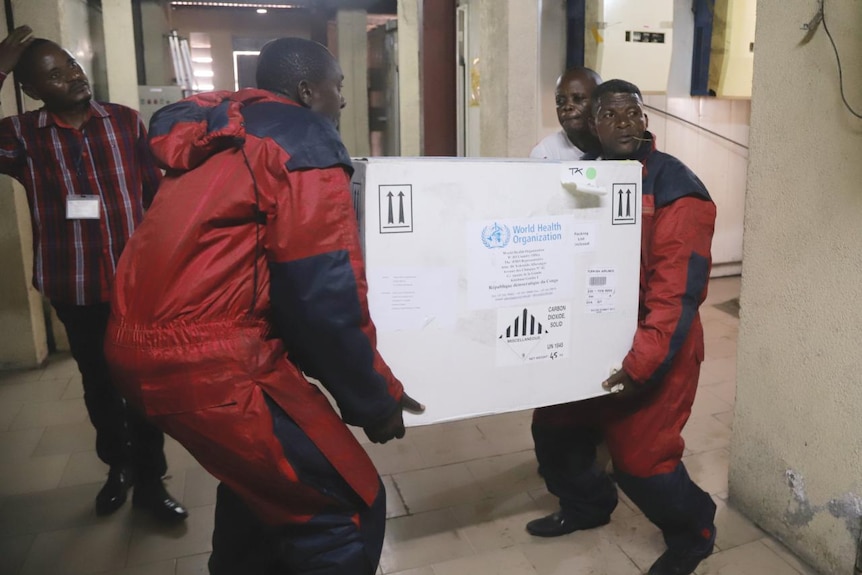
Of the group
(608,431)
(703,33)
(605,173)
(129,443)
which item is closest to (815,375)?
(608,431)

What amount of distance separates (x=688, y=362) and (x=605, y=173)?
22.8 inches

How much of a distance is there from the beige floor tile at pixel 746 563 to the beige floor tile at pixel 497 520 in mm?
550

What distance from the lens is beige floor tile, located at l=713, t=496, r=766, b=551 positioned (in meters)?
2.12

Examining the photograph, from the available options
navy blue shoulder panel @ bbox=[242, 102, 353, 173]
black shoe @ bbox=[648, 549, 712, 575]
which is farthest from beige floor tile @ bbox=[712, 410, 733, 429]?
navy blue shoulder panel @ bbox=[242, 102, 353, 173]

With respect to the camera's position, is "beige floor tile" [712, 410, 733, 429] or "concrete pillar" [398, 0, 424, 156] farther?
"concrete pillar" [398, 0, 424, 156]

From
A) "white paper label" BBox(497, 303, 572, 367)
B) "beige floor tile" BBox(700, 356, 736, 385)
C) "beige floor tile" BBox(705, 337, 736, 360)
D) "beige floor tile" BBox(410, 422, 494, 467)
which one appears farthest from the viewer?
"beige floor tile" BBox(705, 337, 736, 360)

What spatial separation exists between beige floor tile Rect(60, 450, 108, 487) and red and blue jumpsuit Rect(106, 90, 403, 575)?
160 centimetres

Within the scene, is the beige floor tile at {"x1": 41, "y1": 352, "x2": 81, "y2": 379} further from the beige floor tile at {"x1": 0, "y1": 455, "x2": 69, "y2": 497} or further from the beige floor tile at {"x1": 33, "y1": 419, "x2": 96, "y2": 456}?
the beige floor tile at {"x1": 0, "y1": 455, "x2": 69, "y2": 497}

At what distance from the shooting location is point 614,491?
7.21 feet

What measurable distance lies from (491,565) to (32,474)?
1883 millimetres

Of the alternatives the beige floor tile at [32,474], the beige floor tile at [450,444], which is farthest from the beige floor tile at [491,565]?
the beige floor tile at [32,474]

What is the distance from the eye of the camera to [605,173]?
1577 millimetres

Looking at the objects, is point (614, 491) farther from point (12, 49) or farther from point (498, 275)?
point (12, 49)

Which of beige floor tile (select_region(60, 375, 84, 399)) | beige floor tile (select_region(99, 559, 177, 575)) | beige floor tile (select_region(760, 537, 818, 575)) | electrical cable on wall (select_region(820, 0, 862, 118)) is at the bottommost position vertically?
beige floor tile (select_region(99, 559, 177, 575))
